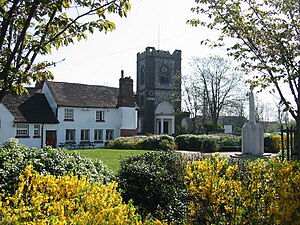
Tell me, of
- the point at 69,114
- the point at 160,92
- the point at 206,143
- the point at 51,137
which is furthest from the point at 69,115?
the point at 160,92

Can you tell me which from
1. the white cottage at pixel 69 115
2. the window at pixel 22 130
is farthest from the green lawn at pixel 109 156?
the white cottage at pixel 69 115

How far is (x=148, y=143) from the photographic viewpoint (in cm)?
3175

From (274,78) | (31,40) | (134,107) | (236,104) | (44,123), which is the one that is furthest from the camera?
(236,104)

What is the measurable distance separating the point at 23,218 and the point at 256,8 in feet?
21.2

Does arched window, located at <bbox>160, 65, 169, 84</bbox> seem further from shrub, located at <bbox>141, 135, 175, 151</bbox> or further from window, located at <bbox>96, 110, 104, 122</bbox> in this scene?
shrub, located at <bbox>141, 135, 175, 151</bbox>

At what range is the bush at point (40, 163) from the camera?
6270 millimetres

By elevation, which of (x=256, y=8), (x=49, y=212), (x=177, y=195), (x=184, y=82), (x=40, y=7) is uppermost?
(x=184, y=82)

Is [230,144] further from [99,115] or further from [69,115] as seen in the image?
[69,115]

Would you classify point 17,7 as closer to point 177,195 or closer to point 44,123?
point 177,195

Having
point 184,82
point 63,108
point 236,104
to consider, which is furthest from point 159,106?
point 63,108

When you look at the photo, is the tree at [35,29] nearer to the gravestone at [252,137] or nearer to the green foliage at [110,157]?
the green foliage at [110,157]

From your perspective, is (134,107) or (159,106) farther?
(159,106)

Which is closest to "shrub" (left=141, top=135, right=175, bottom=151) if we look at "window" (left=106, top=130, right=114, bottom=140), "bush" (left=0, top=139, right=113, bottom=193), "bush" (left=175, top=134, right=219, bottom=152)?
"bush" (left=175, top=134, right=219, bottom=152)

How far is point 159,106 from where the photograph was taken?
5991 centimetres
